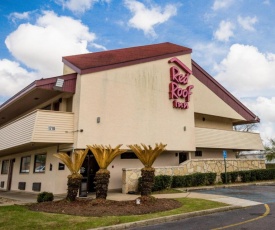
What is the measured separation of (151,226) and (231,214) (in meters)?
3.51

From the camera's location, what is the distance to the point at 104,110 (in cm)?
1797

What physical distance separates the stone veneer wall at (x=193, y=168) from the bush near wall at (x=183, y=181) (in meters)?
0.59

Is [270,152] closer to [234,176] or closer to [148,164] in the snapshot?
[234,176]

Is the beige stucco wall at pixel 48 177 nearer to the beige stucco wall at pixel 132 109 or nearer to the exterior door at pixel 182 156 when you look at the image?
the beige stucco wall at pixel 132 109

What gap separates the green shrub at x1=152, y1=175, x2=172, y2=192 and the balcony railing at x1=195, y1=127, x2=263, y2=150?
650cm

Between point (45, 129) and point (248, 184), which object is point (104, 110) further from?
point (248, 184)

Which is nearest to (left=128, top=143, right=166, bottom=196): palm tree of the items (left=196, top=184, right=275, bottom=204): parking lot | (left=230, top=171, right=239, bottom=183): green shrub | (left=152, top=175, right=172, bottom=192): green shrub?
(left=152, top=175, right=172, bottom=192): green shrub

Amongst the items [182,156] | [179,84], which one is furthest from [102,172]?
[182,156]

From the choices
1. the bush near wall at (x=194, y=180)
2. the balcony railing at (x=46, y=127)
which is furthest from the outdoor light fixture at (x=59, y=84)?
the bush near wall at (x=194, y=180)

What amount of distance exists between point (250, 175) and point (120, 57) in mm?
14436

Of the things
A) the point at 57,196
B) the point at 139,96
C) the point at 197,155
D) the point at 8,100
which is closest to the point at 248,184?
the point at 197,155

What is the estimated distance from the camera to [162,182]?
17969 mm

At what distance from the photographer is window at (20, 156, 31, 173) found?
22353 mm

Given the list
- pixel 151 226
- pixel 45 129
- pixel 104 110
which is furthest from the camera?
pixel 104 110
